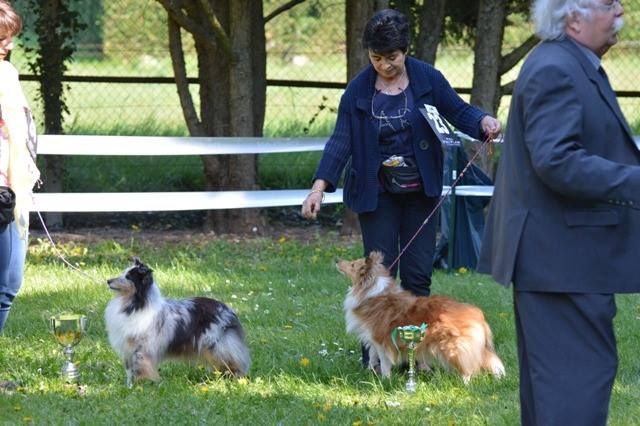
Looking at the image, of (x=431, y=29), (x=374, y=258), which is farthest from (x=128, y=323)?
(x=431, y=29)

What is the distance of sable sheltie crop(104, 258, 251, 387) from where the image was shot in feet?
19.9

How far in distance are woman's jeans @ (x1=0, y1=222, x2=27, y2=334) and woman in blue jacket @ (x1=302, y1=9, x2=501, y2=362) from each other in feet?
5.13

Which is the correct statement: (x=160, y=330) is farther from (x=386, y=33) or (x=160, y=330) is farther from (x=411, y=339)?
(x=386, y=33)

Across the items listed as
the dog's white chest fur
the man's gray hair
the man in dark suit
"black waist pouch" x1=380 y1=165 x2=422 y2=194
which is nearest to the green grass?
the dog's white chest fur

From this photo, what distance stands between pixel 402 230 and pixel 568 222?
2.76m

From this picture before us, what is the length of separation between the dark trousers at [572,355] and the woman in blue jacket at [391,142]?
234 centimetres

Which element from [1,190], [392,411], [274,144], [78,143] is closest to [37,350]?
[1,190]

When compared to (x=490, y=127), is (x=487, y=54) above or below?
below

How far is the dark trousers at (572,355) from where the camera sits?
3.72 m

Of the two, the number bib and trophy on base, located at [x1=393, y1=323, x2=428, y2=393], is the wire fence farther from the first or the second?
trophy on base, located at [x1=393, y1=323, x2=428, y2=393]

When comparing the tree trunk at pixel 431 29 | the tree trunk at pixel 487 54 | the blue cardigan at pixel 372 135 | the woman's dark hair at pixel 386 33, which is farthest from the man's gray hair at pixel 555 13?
the tree trunk at pixel 431 29

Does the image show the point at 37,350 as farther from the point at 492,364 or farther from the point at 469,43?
the point at 469,43

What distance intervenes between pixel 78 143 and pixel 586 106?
767cm

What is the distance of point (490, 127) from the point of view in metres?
5.99
